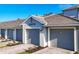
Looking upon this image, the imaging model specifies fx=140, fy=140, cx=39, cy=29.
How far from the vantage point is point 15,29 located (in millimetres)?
16031

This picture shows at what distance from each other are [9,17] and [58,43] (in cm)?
467

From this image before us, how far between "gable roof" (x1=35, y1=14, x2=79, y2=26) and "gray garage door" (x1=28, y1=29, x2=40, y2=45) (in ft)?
4.80

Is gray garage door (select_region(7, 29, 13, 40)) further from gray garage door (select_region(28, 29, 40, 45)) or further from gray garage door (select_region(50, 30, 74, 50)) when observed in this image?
gray garage door (select_region(50, 30, 74, 50))

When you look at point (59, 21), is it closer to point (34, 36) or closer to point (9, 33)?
point (34, 36)

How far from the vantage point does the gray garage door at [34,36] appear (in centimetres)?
1262

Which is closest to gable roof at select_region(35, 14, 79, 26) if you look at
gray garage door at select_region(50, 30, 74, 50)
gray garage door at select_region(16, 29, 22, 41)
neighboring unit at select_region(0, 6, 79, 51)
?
neighboring unit at select_region(0, 6, 79, 51)

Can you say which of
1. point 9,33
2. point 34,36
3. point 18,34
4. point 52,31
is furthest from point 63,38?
point 9,33

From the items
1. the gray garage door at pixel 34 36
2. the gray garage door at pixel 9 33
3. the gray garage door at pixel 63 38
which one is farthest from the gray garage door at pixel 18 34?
the gray garage door at pixel 63 38

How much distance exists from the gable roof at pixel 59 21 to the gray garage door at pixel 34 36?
1463 millimetres

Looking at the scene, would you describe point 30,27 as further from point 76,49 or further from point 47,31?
point 76,49

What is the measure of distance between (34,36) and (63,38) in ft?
9.13

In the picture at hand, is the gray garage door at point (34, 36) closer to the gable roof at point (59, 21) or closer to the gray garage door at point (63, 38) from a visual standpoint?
the gray garage door at point (63, 38)

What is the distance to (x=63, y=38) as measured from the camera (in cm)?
1153
